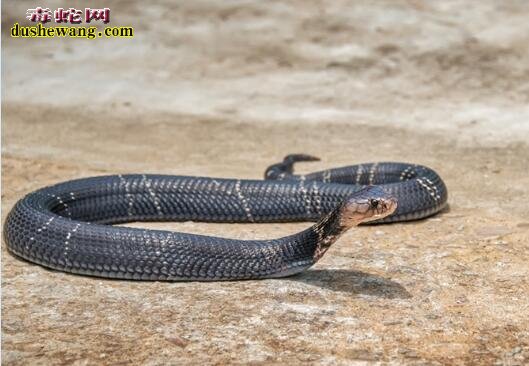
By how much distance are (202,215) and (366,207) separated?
2.94 metres

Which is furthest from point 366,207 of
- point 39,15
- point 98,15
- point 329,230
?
point 39,15

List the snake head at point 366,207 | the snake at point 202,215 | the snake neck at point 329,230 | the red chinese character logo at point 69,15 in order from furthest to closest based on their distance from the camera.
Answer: the red chinese character logo at point 69,15, the snake at point 202,215, the snake neck at point 329,230, the snake head at point 366,207

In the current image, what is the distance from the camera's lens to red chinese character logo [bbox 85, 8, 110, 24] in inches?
782

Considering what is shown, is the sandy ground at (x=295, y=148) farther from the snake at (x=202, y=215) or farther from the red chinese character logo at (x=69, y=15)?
the red chinese character logo at (x=69, y=15)

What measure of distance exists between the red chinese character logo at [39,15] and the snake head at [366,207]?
14.9m

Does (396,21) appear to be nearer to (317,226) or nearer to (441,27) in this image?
(441,27)

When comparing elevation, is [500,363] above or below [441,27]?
below

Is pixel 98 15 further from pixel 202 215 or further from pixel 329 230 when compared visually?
pixel 329 230

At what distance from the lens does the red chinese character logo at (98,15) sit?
65.2 feet

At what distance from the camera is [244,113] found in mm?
15367

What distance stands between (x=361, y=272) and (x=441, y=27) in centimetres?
1081

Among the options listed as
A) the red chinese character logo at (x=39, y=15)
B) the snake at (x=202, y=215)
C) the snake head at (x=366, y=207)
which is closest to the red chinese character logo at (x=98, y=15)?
the red chinese character logo at (x=39, y=15)

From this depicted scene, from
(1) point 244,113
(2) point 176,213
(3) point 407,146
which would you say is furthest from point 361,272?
(1) point 244,113

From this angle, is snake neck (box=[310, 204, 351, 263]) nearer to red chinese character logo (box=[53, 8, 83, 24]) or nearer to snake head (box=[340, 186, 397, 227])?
snake head (box=[340, 186, 397, 227])
